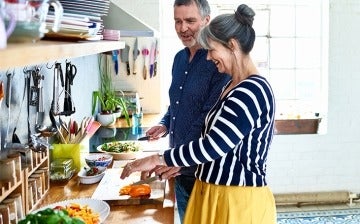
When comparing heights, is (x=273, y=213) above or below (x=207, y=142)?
below

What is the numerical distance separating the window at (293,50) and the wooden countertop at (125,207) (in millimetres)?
2673

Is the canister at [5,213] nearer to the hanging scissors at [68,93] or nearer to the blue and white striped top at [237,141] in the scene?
the blue and white striped top at [237,141]

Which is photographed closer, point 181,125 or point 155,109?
point 181,125

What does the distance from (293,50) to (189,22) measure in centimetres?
254

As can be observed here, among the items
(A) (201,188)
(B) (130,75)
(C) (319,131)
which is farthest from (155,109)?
(A) (201,188)

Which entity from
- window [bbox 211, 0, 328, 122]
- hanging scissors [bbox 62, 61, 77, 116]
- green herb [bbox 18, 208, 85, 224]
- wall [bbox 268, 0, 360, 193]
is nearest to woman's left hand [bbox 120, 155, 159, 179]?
green herb [bbox 18, 208, 85, 224]

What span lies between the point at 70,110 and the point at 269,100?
4.26 feet

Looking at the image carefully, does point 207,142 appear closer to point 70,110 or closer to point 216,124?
point 216,124

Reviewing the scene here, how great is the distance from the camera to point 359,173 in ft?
14.6

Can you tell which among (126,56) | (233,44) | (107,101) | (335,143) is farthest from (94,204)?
(335,143)

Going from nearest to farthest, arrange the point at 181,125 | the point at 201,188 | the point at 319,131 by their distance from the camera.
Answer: the point at 201,188 < the point at 181,125 < the point at 319,131

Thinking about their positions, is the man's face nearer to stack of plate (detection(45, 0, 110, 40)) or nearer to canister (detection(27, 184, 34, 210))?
stack of plate (detection(45, 0, 110, 40))

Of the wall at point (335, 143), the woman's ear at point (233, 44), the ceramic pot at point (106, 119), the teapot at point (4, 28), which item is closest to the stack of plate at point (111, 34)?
the woman's ear at point (233, 44)

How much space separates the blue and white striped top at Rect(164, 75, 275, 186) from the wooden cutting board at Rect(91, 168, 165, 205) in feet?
0.75
